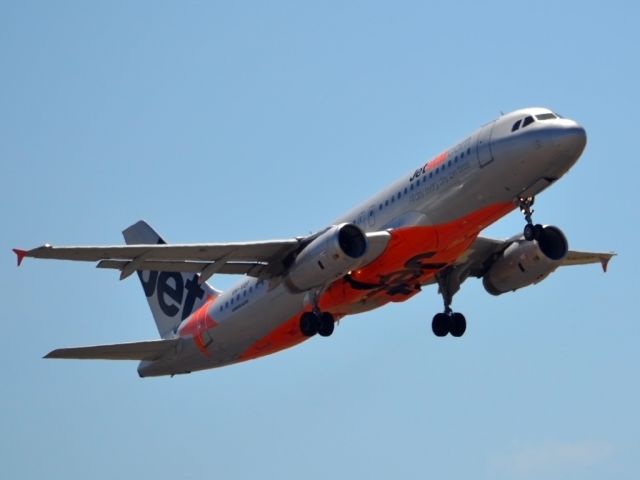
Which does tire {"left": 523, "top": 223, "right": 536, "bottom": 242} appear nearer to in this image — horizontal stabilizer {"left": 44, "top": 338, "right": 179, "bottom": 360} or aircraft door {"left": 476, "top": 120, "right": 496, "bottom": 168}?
aircraft door {"left": 476, "top": 120, "right": 496, "bottom": 168}

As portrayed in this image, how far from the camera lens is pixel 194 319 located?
5419 centimetres

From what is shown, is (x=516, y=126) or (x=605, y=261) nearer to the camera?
(x=516, y=126)

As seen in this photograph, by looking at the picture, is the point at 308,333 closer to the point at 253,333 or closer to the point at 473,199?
the point at 253,333

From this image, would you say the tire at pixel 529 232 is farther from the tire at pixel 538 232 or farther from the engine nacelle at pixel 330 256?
the engine nacelle at pixel 330 256

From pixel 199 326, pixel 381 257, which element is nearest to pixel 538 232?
pixel 381 257

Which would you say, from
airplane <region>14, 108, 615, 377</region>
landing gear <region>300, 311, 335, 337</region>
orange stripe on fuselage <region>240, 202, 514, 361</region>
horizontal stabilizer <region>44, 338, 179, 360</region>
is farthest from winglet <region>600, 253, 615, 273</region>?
horizontal stabilizer <region>44, 338, 179, 360</region>

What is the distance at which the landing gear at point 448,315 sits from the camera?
5156 cm

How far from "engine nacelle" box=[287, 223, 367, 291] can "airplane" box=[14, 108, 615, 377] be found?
0.15ft

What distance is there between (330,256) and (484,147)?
610cm

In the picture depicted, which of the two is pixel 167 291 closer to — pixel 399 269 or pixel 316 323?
pixel 316 323

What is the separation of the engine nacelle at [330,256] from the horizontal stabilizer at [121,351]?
329 inches

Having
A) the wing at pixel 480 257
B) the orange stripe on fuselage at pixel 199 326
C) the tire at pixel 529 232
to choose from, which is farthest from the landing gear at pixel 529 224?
the orange stripe on fuselage at pixel 199 326

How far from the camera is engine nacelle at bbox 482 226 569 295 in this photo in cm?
5047

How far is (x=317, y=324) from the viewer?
48.8 m
